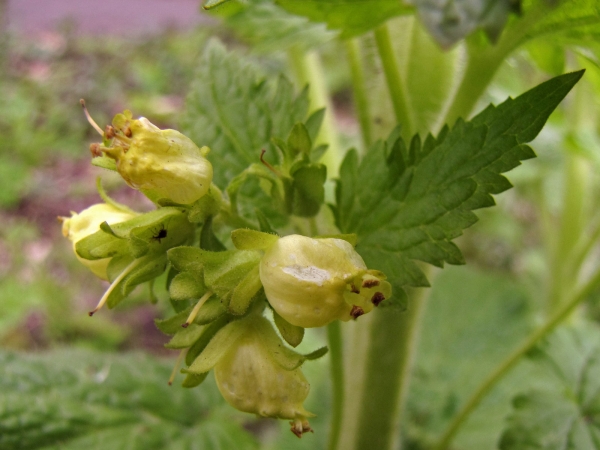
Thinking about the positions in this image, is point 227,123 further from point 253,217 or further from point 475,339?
point 475,339

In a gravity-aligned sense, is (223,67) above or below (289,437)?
above

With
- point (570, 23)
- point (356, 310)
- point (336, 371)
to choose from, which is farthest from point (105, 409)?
point (570, 23)

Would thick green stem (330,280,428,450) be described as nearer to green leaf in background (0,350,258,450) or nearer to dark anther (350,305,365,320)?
green leaf in background (0,350,258,450)

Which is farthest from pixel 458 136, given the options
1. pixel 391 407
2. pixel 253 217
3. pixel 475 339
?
pixel 475 339

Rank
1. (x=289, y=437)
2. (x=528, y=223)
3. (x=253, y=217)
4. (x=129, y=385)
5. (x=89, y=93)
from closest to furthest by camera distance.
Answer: (x=253, y=217)
(x=129, y=385)
(x=289, y=437)
(x=528, y=223)
(x=89, y=93)

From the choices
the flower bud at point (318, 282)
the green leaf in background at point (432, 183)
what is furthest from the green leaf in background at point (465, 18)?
the flower bud at point (318, 282)

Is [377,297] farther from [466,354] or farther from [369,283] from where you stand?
[466,354]
